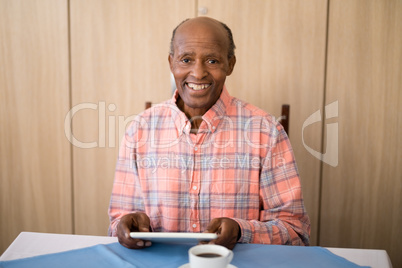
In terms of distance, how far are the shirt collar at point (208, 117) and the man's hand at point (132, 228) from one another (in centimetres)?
37

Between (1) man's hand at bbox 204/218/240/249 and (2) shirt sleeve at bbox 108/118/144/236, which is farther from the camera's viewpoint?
(2) shirt sleeve at bbox 108/118/144/236

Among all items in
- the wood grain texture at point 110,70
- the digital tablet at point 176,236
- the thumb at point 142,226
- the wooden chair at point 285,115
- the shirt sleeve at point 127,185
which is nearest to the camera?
the digital tablet at point 176,236

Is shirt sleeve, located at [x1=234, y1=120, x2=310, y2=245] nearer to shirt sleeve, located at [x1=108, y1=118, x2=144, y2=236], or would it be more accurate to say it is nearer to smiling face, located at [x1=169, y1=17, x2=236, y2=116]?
smiling face, located at [x1=169, y1=17, x2=236, y2=116]

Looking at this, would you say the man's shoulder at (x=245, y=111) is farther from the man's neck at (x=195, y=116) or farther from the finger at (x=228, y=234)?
the finger at (x=228, y=234)

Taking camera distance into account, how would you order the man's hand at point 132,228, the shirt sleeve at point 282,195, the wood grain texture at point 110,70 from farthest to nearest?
the wood grain texture at point 110,70 < the shirt sleeve at point 282,195 < the man's hand at point 132,228

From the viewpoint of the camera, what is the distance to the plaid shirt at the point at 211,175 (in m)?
1.35

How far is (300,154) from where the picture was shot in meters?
2.19

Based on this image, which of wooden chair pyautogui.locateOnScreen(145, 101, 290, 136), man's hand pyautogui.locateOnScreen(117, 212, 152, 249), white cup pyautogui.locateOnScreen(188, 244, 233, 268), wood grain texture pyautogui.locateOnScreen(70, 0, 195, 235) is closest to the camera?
white cup pyautogui.locateOnScreen(188, 244, 233, 268)

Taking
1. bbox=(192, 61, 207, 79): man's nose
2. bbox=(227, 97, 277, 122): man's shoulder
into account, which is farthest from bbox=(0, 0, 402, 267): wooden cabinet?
bbox=(192, 61, 207, 79): man's nose

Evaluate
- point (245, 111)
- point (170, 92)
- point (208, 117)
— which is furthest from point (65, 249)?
point (170, 92)

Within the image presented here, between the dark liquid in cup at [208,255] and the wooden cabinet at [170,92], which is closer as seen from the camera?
the dark liquid in cup at [208,255]

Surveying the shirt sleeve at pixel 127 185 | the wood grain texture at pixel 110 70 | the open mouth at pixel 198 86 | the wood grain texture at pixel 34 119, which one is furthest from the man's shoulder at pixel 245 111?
the wood grain texture at pixel 34 119

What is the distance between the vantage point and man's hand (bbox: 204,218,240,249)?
40.9 inches

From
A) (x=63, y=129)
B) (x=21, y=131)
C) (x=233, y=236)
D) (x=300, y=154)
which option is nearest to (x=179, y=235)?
(x=233, y=236)
